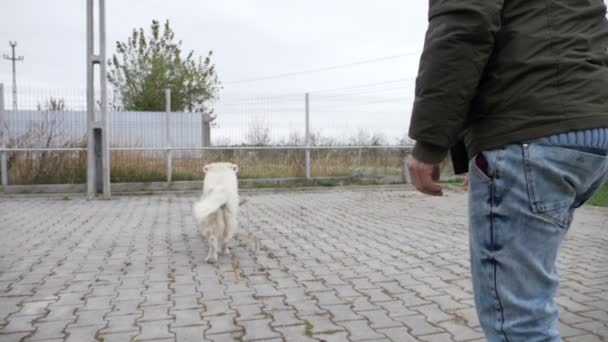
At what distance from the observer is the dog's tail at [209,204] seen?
5359mm

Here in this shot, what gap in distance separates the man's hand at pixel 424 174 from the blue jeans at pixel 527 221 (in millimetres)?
159

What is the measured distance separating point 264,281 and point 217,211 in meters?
1.22

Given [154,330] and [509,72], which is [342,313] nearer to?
[154,330]

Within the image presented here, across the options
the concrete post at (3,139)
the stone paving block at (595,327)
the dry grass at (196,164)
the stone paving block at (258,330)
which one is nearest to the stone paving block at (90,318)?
the stone paving block at (258,330)

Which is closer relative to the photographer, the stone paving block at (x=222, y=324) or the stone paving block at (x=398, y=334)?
the stone paving block at (x=398, y=334)

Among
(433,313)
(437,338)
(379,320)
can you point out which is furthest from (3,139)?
(437,338)

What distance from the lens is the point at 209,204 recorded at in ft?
17.8

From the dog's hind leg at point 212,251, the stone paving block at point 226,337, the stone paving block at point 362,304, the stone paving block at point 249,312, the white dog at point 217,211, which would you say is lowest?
the stone paving block at point 226,337

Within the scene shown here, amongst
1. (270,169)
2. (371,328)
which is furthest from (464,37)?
(270,169)

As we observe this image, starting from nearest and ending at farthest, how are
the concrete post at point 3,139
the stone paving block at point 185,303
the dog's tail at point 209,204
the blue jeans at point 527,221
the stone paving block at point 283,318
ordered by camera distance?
the blue jeans at point 527,221 → the stone paving block at point 283,318 → the stone paving block at point 185,303 → the dog's tail at point 209,204 → the concrete post at point 3,139

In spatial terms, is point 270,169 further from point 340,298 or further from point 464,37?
point 464,37

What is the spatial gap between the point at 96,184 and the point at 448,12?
12246mm

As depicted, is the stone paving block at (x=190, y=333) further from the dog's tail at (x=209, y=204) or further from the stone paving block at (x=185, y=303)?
the dog's tail at (x=209, y=204)

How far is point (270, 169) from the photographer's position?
14695mm
